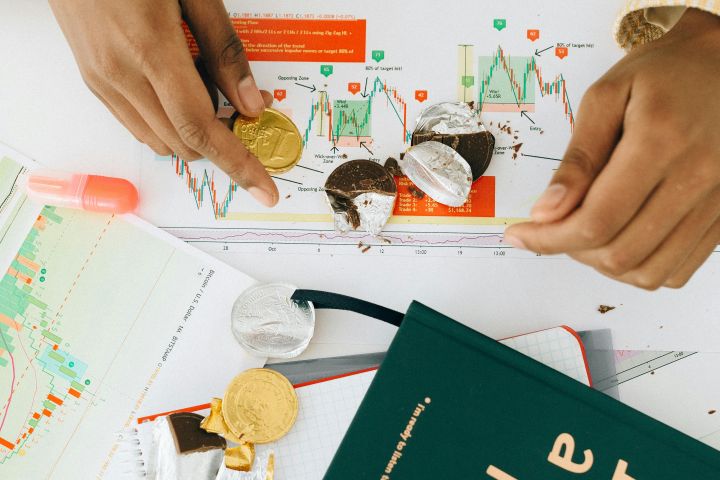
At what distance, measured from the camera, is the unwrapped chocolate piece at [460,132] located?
751mm

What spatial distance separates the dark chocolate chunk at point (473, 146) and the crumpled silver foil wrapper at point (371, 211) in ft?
0.34

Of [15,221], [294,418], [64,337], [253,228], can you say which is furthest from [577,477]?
[15,221]

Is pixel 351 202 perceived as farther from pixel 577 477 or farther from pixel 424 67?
pixel 577 477

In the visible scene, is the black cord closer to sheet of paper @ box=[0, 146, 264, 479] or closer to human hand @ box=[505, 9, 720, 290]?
sheet of paper @ box=[0, 146, 264, 479]

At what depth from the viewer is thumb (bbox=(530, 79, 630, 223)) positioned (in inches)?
20.3

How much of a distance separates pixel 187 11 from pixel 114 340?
432mm

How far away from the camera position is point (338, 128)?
2.55 ft

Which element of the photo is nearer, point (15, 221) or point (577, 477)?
point (577, 477)

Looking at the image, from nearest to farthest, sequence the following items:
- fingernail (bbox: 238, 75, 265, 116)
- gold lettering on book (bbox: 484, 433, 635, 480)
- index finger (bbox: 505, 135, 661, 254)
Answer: index finger (bbox: 505, 135, 661, 254)
gold lettering on book (bbox: 484, 433, 635, 480)
fingernail (bbox: 238, 75, 265, 116)

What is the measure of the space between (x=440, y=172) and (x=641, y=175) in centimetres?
27

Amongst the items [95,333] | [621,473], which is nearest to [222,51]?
[95,333]

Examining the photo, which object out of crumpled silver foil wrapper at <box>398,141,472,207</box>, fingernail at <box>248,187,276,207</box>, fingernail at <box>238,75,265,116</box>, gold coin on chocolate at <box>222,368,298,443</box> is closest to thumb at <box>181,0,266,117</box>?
fingernail at <box>238,75,265,116</box>

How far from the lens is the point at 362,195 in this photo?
0.75 m

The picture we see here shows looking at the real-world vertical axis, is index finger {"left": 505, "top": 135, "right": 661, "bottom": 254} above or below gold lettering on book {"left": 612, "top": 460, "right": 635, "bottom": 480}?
above
